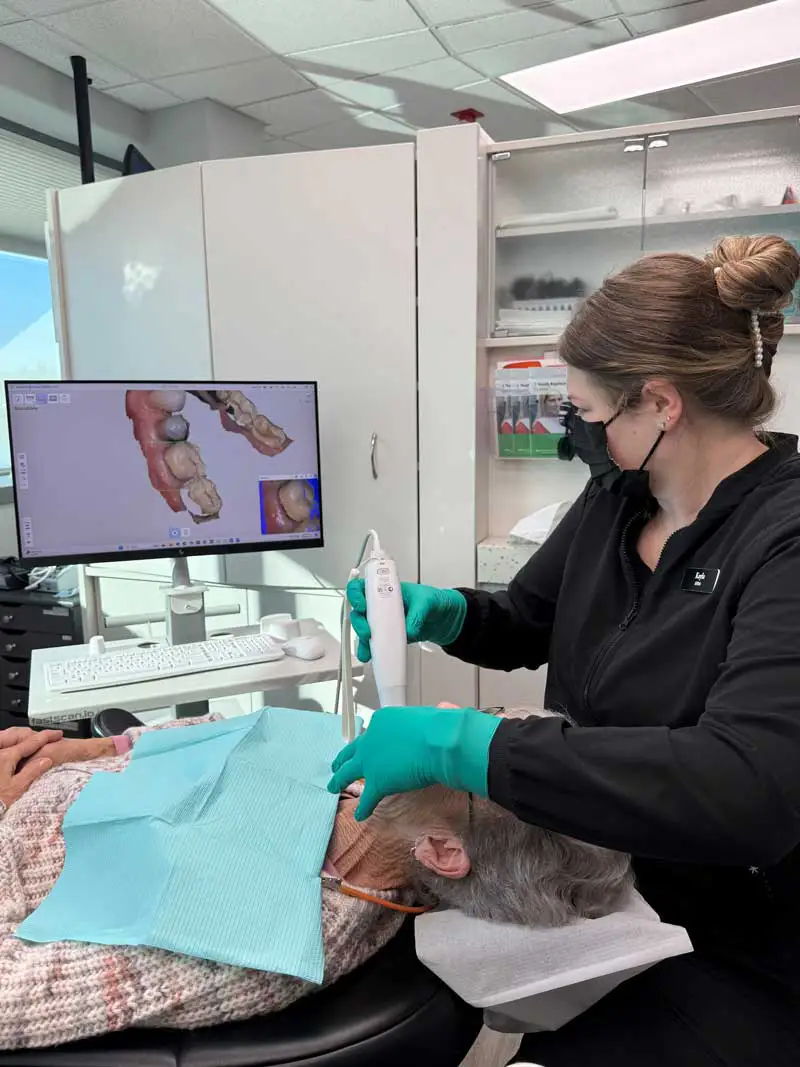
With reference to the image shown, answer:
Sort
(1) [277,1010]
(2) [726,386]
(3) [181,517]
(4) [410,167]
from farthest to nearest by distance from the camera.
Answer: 1. (4) [410,167]
2. (3) [181,517]
3. (2) [726,386]
4. (1) [277,1010]

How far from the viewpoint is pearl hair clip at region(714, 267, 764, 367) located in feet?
3.27

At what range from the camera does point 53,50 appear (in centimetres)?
319

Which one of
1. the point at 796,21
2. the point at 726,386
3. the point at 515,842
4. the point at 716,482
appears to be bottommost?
the point at 515,842

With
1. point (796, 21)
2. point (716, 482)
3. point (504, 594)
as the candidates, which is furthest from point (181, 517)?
point (796, 21)

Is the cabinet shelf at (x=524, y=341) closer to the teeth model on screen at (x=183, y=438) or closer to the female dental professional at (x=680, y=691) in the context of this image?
the teeth model on screen at (x=183, y=438)

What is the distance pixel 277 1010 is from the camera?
89 centimetres

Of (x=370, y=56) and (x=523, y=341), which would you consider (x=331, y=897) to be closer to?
(x=523, y=341)

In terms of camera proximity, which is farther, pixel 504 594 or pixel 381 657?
pixel 504 594

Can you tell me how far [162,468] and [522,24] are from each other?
237cm

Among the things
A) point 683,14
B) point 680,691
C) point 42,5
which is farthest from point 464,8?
point 680,691

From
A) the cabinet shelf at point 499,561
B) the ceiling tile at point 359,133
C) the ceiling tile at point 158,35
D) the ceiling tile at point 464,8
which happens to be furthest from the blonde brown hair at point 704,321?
the ceiling tile at point 359,133

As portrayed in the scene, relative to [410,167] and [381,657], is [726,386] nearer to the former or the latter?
[381,657]

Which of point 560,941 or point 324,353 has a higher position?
point 324,353

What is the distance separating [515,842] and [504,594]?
1.72 ft
